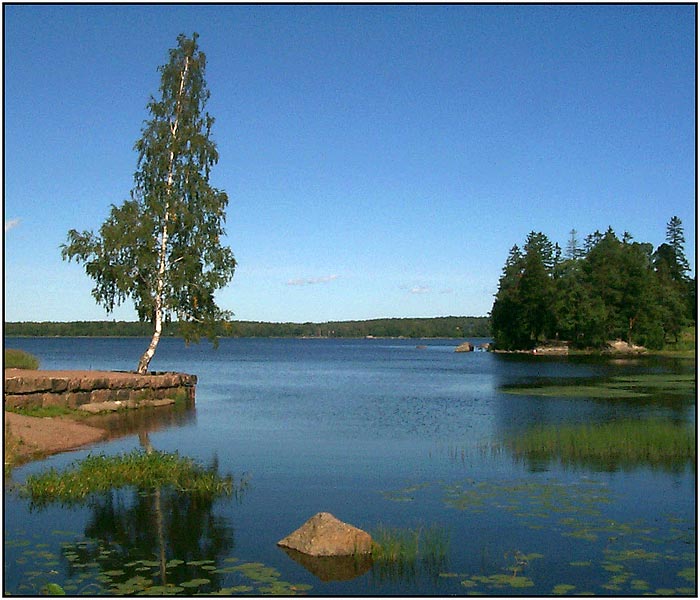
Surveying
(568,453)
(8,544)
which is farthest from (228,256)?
(8,544)

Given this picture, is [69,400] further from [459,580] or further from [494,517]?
[459,580]

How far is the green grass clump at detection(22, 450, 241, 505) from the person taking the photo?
15633mm

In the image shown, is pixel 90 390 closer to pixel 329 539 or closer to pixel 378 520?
pixel 378 520

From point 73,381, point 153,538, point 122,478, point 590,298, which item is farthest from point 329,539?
point 590,298

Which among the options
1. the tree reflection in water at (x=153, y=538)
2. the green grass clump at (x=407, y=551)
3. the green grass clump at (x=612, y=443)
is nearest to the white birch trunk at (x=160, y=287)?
the green grass clump at (x=612, y=443)

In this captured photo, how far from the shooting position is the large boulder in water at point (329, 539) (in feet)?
38.6

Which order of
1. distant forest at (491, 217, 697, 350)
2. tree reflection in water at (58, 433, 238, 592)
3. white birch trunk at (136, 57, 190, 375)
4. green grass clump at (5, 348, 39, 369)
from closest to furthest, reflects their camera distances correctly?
tree reflection in water at (58, 433, 238, 592), white birch trunk at (136, 57, 190, 375), green grass clump at (5, 348, 39, 369), distant forest at (491, 217, 697, 350)

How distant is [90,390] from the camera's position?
31203mm

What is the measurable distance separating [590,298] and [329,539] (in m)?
108

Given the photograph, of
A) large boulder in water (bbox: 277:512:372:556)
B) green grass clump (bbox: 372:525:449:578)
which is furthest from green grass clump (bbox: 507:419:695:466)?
large boulder in water (bbox: 277:512:372:556)

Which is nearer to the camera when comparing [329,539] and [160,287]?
[329,539]

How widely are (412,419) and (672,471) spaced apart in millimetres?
13742

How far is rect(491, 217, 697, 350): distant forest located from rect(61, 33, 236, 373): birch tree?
3244 inches

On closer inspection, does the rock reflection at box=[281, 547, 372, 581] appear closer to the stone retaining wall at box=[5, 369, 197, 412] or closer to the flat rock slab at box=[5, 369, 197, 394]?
the stone retaining wall at box=[5, 369, 197, 412]
